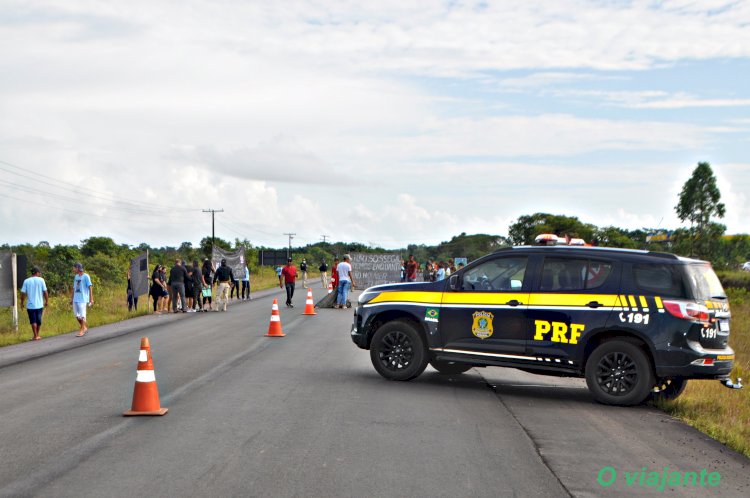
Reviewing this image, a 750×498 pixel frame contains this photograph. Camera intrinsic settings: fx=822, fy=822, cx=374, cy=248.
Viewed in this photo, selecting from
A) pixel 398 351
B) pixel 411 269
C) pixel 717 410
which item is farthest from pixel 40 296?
pixel 411 269

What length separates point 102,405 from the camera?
9.66 meters

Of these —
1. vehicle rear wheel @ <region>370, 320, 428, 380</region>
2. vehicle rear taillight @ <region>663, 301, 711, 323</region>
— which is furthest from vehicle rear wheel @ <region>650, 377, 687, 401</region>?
vehicle rear wheel @ <region>370, 320, 428, 380</region>

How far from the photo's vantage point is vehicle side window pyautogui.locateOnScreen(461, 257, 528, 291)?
11227 millimetres

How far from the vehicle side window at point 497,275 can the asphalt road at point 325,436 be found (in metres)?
1.44

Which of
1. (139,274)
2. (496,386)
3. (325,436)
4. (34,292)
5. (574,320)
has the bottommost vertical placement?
(496,386)

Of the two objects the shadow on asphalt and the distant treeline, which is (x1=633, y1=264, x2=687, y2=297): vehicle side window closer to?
the shadow on asphalt

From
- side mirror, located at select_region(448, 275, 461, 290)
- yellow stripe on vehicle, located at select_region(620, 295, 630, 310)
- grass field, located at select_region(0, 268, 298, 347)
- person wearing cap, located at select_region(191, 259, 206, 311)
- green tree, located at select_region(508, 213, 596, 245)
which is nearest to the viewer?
yellow stripe on vehicle, located at select_region(620, 295, 630, 310)

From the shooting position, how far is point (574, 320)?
34.9ft

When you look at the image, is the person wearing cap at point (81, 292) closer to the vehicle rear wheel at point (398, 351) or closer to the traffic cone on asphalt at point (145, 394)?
the vehicle rear wheel at point (398, 351)

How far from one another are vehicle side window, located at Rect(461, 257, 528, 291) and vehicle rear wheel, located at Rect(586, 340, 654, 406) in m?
1.44

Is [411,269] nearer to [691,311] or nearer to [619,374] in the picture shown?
[619,374]

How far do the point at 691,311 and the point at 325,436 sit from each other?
16.2ft

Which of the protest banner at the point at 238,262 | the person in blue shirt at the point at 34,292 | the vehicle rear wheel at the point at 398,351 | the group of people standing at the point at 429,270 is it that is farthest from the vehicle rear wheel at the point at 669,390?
the protest banner at the point at 238,262

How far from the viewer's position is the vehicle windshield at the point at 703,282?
1012 centimetres
